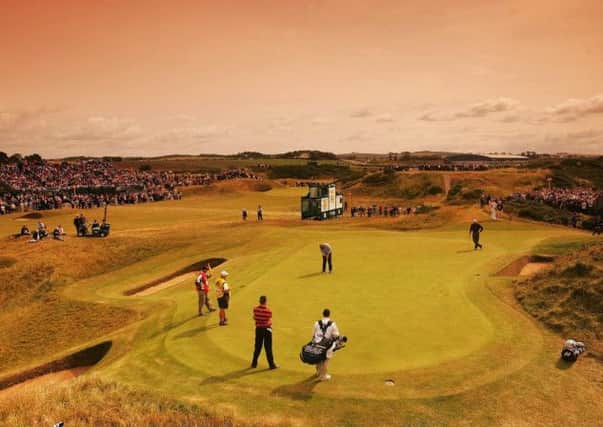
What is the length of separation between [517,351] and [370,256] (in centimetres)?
1706

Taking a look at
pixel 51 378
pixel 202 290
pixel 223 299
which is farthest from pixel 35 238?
pixel 223 299

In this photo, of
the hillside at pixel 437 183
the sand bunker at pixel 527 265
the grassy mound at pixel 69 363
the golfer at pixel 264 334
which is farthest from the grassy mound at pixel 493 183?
the golfer at pixel 264 334

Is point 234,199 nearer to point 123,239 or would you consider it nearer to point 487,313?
point 123,239

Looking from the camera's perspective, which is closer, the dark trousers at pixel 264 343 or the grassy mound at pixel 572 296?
the dark trousers at pixel 264 343

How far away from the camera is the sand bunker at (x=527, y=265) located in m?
29.2

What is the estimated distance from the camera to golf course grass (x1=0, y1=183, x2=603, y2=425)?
12.4m

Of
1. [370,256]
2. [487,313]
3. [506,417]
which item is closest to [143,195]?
[370,256]

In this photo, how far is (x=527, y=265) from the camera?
104 feet

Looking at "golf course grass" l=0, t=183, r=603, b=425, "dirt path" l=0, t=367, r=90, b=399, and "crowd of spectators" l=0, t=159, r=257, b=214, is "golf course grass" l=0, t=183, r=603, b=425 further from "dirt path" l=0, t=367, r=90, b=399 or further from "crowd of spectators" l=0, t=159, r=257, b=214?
"crowd of spectators" l=0, t=159, r=257, b=214

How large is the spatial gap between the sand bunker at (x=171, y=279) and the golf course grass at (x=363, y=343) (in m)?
0.48

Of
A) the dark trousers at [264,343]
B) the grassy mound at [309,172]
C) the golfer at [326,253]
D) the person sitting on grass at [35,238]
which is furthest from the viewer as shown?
the grassy mound at [309,172]

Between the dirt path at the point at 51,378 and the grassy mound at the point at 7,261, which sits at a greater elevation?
the grassy mound at the point at 7,261

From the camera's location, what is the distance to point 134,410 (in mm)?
12297

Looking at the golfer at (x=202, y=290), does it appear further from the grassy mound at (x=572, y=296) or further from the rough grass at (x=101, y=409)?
the grassy mound at (x=572, y=296)
